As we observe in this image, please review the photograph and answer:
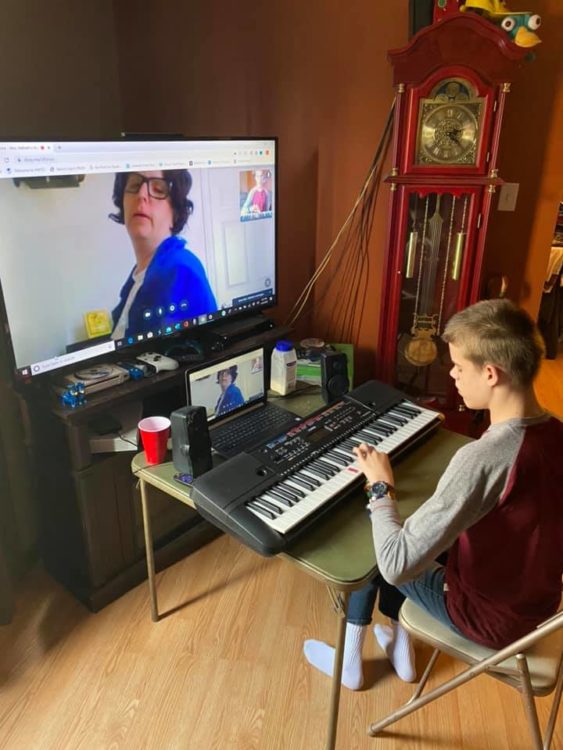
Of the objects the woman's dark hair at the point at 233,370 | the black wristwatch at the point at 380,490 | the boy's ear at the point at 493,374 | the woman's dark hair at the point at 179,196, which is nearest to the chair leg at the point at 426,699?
the black wristwatch at the point at 380,490

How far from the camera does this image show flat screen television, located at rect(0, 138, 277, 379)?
1502 millimetres

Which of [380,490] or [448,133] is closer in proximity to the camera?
[380,490]

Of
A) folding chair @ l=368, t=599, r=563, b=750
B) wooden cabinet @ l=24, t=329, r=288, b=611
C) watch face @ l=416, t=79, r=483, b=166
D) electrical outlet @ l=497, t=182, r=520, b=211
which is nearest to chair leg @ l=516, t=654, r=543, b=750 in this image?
folding chair @ l=368, t=599, r=563, b=750

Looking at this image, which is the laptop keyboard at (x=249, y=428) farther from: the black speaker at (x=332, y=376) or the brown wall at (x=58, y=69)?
the brown wall at (x=58, y=69)

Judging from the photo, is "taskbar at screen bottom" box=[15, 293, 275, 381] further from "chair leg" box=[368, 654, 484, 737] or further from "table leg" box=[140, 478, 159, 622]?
"chair leg" box=[368, 654, 484, 737]

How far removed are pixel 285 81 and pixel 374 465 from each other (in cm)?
165

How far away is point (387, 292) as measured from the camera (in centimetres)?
225

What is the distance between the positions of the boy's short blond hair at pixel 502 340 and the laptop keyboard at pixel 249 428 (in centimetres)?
61

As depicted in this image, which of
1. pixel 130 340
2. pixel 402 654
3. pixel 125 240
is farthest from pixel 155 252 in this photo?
pixel 402 654

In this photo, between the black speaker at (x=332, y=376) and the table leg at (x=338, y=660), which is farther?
the black speaker at (x=332, y=376)

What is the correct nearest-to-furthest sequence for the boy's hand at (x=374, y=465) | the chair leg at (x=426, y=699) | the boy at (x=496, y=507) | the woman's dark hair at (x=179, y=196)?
1. the boy at (x=496, y=507)
2. the chair leg at (x=426, y=699)
3. the boy's hand at (x=374, y=465)
4. the woman's dark hair at (x=179, y=196)

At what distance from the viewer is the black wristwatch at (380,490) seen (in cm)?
124

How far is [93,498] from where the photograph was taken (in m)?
1.77

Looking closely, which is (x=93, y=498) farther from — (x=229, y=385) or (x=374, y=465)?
(x=374, y=465)
